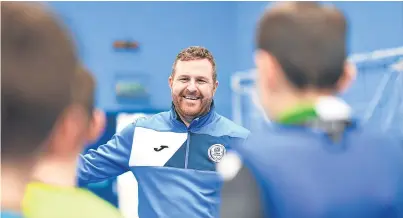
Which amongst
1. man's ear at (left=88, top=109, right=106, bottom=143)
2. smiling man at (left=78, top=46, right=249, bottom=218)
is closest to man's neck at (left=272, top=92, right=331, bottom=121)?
man's ear at (left=88, top=109, right=106, bottom=143)

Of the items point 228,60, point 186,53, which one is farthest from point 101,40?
point 186,53

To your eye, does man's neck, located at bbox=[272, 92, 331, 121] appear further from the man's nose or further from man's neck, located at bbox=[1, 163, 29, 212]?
the man's nose

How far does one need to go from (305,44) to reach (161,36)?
4.66 meters

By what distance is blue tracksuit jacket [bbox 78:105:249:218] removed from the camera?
2.09 meters

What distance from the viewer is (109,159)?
2166 mm

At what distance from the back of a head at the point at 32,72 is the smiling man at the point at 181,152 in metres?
1.43

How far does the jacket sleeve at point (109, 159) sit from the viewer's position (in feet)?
6.91

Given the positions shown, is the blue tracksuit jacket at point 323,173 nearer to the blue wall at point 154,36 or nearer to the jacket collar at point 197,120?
the jacket collar at point 197,120

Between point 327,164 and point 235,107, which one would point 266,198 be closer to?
A: point 327,164

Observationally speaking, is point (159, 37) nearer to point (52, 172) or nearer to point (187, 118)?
point (187, 118)

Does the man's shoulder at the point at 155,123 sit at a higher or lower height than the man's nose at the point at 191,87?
lower

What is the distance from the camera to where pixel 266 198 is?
0.82m

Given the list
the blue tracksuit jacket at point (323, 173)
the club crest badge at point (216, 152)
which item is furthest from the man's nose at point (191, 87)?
the blue tracksuit jacket at point (323, 173)

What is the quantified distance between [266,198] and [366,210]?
15 centimetres
